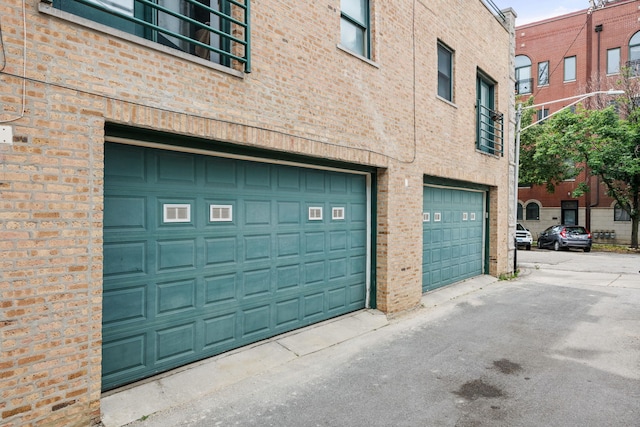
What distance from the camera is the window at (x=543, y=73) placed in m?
29.0

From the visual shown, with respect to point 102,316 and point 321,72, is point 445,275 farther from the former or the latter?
point 102,316

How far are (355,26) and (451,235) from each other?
565 cm

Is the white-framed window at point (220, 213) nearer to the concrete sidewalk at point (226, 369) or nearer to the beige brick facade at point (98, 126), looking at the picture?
the beige brick facade at point (98, 126)

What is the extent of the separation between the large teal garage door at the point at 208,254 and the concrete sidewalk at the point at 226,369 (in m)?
0.14

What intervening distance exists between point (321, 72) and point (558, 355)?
17.7 ft

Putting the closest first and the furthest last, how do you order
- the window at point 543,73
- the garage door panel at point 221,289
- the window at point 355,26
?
the garage door panel at point 221,289 → the window at point 355,26 → the window at point 543,73

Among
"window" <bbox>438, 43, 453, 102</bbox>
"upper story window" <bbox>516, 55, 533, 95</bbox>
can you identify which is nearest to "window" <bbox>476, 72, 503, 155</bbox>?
"window" <bbox>438, 43, 453, 102</bbox>

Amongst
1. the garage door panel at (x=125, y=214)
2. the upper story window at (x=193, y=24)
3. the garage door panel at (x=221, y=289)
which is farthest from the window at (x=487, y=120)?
the garage door panel at (x=125, y=214)

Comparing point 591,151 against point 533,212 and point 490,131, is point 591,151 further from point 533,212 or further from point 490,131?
point 490,131

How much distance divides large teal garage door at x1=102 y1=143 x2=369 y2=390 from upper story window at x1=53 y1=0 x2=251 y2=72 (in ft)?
4.13

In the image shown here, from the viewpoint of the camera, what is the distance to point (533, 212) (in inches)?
1141

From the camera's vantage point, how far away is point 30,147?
10.5ft

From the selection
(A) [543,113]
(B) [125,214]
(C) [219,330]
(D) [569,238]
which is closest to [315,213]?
(C) [219,330]

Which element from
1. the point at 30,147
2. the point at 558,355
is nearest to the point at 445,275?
the point at 558,355
